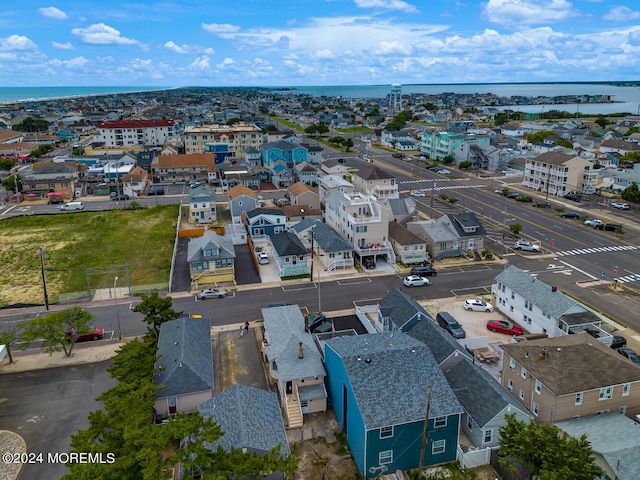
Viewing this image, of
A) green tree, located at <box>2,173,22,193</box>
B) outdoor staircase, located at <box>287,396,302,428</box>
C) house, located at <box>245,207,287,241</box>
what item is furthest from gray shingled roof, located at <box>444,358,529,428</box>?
green tree, located at <box>2,173,22,193</box>

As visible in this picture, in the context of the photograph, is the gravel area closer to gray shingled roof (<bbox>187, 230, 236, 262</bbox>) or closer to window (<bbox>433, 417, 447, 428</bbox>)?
window (<bbox>433, 417, 447, 428</bbox>)

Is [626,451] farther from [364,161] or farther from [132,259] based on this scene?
[364,161]

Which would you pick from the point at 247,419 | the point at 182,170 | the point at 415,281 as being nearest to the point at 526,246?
the point at 415,281

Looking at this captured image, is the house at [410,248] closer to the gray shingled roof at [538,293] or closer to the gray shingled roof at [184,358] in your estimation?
the gray shingled roof at [538,293]

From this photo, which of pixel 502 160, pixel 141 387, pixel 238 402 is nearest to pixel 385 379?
pixel 238 402

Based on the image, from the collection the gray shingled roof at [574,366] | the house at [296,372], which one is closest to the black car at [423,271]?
the house at [296,372]

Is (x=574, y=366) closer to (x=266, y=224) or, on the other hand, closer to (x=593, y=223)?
(x=266, y=224)
